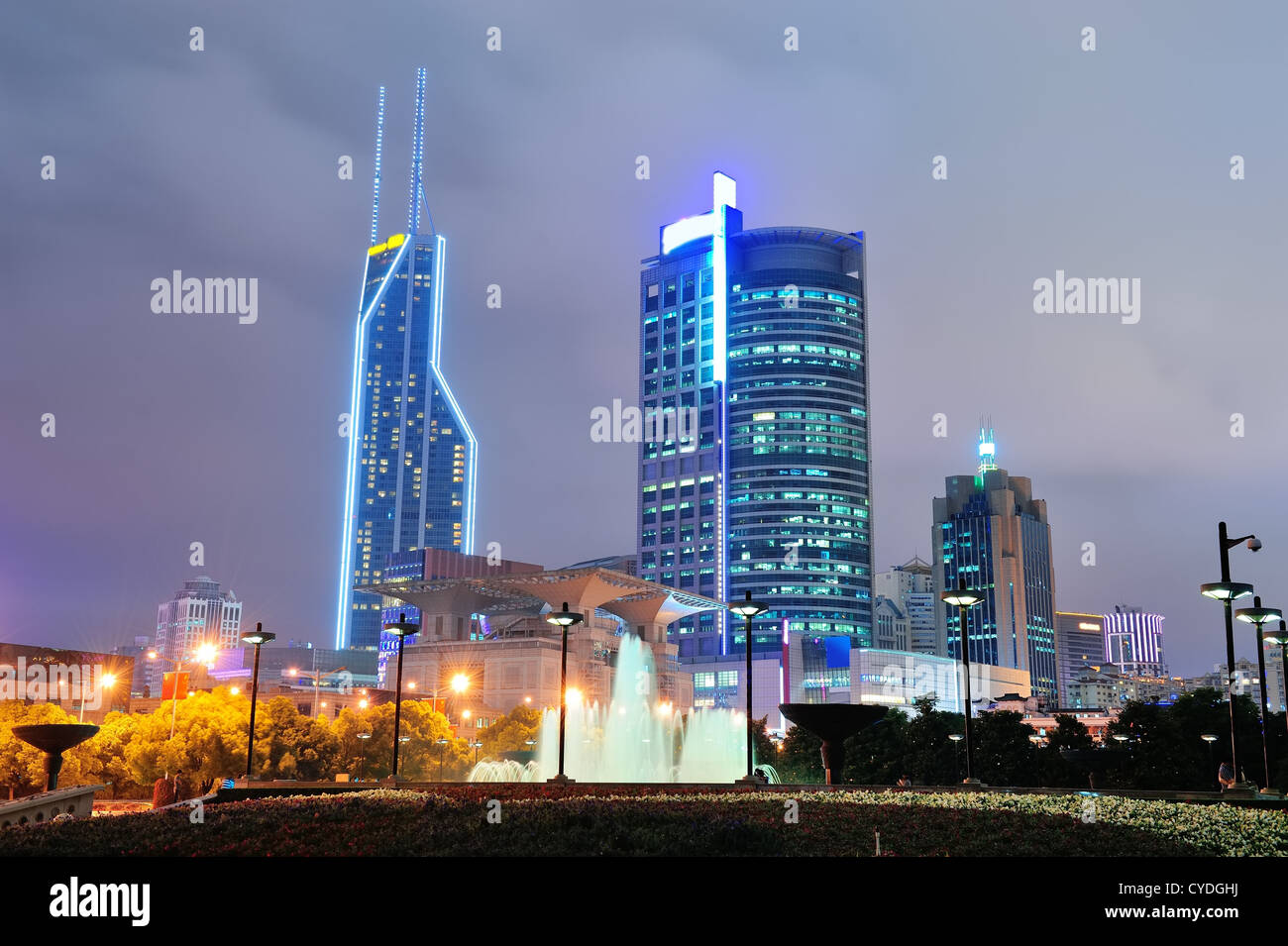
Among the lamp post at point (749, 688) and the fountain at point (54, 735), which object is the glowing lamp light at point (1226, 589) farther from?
the fountain at point (54, 735)

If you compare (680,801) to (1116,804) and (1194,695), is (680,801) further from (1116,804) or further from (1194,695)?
(1194,695)

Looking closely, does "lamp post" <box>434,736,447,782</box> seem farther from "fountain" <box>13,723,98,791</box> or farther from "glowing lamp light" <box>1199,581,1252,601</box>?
"glowing lamp light" <box>1199,581,1252,601</box>

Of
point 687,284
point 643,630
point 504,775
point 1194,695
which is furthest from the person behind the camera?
point 687,284

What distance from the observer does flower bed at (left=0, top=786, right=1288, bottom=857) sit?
1408cm

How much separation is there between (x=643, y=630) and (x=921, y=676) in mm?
65020

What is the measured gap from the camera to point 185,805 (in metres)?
18.5

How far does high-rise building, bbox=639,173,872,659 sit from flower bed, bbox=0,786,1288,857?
146298mm

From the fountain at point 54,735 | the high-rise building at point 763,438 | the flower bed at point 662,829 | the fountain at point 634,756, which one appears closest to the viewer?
the flower bed at point 662,829

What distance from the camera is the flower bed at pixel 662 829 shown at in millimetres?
14078

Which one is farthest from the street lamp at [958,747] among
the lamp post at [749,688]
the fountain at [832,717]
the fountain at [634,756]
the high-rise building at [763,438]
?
the high-rise building at [763,438]

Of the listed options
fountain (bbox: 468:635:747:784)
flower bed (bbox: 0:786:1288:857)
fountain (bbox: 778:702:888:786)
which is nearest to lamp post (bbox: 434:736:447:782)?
fountain (bbox: 468:635:747:784)

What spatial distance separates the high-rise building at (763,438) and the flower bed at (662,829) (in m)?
146

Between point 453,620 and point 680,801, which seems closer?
point 680,801
